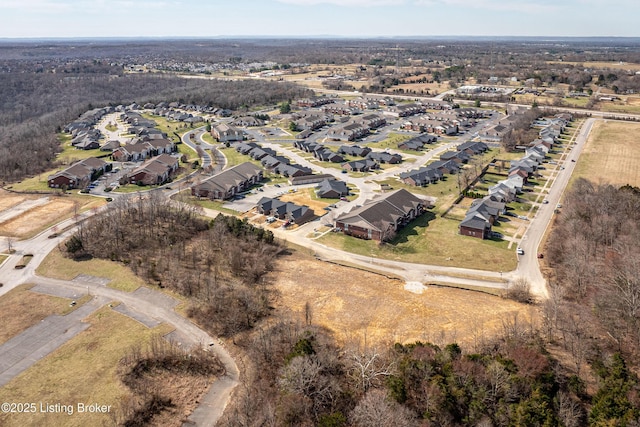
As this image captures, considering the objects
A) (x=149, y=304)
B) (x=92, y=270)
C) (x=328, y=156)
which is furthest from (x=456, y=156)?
(x=92, y=270)

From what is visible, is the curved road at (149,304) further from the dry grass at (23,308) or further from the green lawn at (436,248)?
the green lawn at (436,248)

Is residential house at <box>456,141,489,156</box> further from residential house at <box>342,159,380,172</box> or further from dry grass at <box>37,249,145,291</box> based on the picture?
dry grass at <box>37,249,145,291</box>

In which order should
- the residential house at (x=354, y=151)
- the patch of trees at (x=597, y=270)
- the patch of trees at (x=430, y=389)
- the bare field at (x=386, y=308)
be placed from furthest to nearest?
1. the residential house at (x=354, y=151)
2. the bare field at (x=386, y=308)
3. the patch of trees at (x=597, y=270)
4. the patch of trees at (x=430, y=389)

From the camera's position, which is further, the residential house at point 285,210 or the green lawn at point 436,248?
the residential house at point 285,210

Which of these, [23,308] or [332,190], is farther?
[332,190]

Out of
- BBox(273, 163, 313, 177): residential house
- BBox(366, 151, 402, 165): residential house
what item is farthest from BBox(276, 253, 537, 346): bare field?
BBox(366, 151, 402, 165): residential house

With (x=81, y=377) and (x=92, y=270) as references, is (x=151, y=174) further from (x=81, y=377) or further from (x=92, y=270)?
(x=81, y=377)

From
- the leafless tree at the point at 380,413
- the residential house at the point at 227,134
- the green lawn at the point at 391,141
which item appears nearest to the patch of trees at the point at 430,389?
the leafless tree at the point at 380,413
